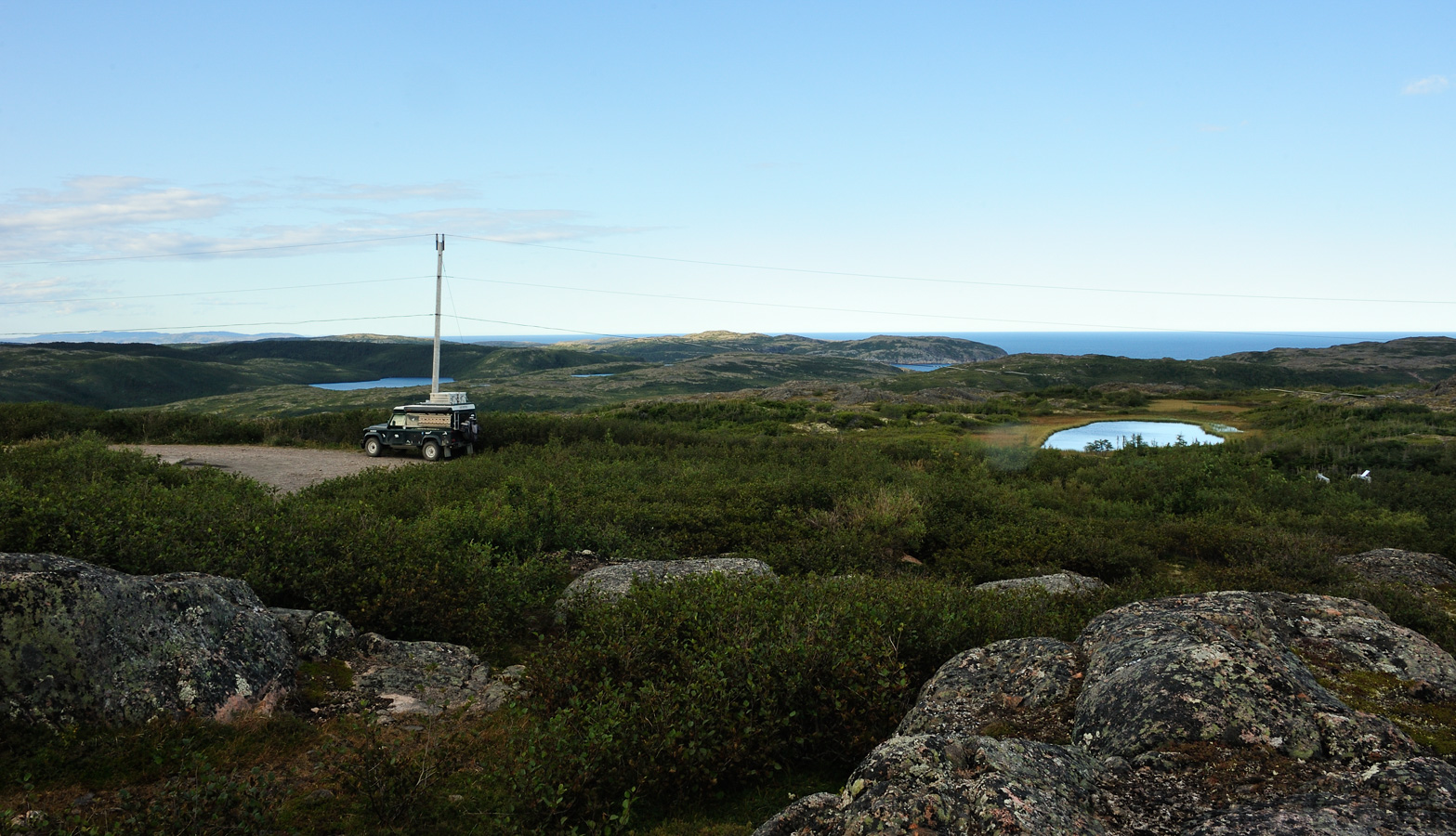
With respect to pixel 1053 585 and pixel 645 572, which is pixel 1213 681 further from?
pixel 645 572

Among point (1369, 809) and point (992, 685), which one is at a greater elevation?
point (1369, 809)

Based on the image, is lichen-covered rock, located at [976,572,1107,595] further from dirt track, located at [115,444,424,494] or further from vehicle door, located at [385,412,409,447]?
vehicle door, located at [385,412,409,447]

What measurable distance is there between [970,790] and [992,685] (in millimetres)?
2514

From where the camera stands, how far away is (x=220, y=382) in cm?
13350

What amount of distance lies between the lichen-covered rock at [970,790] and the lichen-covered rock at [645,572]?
18.3 feet

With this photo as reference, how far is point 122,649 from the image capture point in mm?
5766

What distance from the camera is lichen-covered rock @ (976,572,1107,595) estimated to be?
392 inches

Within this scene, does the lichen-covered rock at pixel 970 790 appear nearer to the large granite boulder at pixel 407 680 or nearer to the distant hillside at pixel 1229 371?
the large granite boulder at pixel 407 680

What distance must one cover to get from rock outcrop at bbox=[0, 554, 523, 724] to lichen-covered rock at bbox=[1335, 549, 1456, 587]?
14.1 meters

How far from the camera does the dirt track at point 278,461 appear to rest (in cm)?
2152

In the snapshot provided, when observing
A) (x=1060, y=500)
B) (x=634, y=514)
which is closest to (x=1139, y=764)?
(x=634, y=514)

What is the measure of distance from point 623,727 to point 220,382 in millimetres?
157909

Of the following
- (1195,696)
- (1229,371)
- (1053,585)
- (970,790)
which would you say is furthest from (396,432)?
(1229,371)

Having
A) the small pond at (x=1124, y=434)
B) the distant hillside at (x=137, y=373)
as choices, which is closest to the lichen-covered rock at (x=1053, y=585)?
the small pond at (x=1124, y=434)
